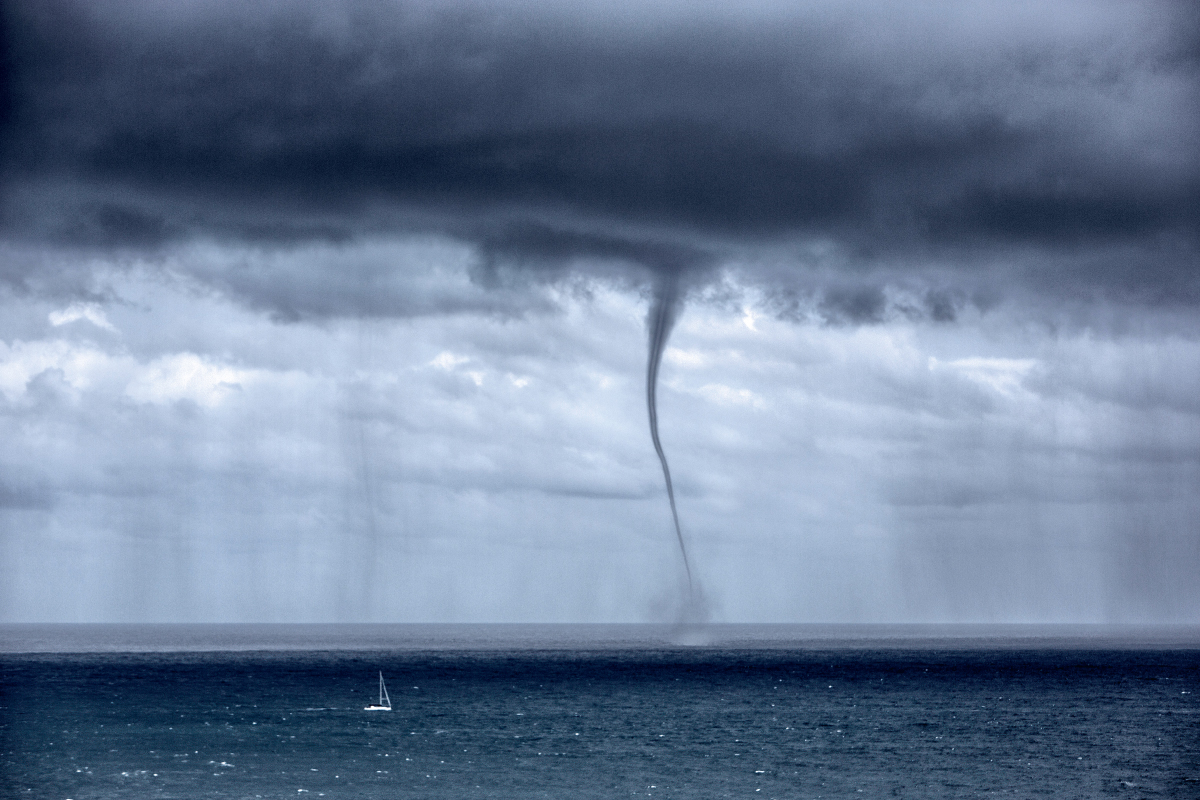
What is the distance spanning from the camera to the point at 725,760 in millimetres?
84562

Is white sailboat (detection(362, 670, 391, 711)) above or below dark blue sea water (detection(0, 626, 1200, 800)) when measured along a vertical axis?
above

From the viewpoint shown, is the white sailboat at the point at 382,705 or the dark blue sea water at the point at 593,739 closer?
the dark blue sea water at the point at 593,739

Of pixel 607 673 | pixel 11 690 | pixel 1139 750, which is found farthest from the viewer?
pixel 607 673

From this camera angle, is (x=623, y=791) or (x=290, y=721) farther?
(x=290, y=721)

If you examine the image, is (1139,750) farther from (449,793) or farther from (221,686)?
(221,686)

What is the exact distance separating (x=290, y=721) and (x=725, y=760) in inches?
1721

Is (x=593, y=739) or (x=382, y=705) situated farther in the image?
(x=382, y=705)

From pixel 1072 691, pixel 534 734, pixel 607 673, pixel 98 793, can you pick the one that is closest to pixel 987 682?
pixel 1072 691

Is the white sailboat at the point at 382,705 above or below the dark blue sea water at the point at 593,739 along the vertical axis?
above

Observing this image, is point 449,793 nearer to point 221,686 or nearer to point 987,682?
point 221,686

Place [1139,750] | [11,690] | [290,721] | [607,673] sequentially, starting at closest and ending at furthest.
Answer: [1139,750] < [290,721] < [11,690] < [607,673]

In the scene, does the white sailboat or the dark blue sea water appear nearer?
the dark blue sea water

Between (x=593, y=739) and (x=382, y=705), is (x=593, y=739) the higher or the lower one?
the lower one

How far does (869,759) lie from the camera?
86.9 m
